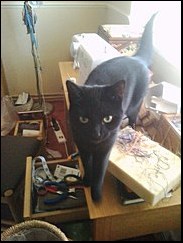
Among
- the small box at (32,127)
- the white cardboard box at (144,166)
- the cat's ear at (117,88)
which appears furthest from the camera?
the small box at (32,127)

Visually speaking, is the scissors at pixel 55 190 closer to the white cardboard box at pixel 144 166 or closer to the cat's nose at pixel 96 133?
the white cardboard box at pixel 144 166

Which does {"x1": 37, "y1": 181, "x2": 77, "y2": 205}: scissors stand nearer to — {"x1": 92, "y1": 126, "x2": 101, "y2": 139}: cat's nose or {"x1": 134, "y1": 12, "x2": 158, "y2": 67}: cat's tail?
{"x1": 92, "y1": 126, "x2": 101, "y2": 139}: cat's nose

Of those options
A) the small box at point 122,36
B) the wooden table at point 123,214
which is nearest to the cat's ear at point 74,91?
the wooden table at point 123,214

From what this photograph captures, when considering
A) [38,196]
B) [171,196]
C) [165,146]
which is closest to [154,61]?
[165,146]

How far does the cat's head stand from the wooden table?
12 centimetres

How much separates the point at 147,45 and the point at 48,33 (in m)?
0.25

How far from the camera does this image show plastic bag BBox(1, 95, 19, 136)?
643 millimetres

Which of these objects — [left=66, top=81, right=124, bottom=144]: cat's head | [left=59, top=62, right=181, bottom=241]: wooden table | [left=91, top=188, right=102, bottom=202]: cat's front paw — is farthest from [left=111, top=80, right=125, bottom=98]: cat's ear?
[left=91, top=188, right=102, bottom=202]: cat's front paw

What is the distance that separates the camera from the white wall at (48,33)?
0.55 meters

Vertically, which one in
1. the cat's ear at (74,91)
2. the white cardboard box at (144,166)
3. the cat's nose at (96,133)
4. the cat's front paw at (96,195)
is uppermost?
the cat's ear at (74,91)

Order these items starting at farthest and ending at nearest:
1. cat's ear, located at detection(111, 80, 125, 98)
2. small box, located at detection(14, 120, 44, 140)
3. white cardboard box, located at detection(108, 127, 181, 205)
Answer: small box, located at detection(14, 120, 44, 140) → white cardboard box, located at detection(108, 127, 181, 205) → cat's ear, located at detection(111, 80, 125, 98)

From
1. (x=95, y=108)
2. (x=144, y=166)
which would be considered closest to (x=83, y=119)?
(x=95, y=108)

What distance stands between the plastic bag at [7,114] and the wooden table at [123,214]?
167 mm

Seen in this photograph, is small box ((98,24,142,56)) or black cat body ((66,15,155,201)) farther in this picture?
small box ((98,24,142,56))
